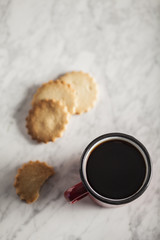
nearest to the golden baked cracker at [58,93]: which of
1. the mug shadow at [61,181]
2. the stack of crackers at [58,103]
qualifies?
the stack of crackers at [58,103]

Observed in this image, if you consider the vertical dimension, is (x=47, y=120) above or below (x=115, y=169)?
above

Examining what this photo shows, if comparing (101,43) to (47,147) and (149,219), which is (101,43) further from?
(149,219)

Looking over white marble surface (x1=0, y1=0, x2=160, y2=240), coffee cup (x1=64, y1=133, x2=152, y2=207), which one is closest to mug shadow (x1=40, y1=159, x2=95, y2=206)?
white marble surface (x1=0, y1=0, x2=160, y2=240)

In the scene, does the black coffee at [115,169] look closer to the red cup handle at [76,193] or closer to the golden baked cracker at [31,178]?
the red cup handle at [76,193]

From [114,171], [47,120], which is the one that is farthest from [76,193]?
[47,120]

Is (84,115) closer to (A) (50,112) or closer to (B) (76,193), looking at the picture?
(A) (50,112)

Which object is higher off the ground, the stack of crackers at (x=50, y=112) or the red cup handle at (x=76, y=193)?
the stack of crackers at (x=50, y=112)
